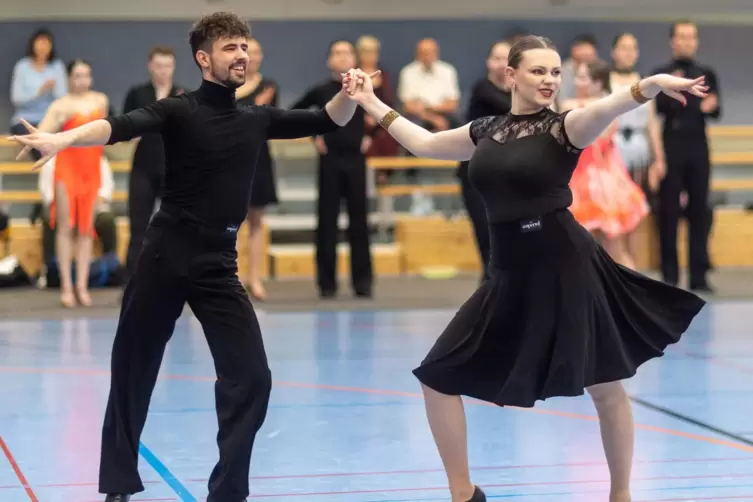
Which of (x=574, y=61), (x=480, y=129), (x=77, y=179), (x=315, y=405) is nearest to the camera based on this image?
(x=480, y=129)

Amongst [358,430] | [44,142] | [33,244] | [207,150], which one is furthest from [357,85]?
[33,244]

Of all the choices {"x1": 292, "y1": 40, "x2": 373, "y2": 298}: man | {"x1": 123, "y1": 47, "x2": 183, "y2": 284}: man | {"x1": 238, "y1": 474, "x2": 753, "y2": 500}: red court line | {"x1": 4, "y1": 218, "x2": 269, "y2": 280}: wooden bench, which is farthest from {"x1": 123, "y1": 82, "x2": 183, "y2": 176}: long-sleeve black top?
{"x1": 238, "y1": 474, "x2": 753, "y2": 500}: red court line

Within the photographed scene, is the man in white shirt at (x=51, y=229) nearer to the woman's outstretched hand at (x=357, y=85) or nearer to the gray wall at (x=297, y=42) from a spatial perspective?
the gray wall at (x=297, y=42)

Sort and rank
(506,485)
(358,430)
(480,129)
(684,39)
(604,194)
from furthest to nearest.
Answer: (684,39) → (604,194) → (358,430) → (506,485) → (480,129)

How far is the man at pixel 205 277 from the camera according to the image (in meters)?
4.48

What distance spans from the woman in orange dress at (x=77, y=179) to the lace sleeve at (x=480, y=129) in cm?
660

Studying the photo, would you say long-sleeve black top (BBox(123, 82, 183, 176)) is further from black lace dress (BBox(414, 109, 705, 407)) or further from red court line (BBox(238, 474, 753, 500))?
black lace dress (BBox(414, 109, 705, 407))

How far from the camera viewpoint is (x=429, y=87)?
14016 millimetres

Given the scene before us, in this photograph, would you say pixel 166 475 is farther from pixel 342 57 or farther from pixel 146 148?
pixel 342 57

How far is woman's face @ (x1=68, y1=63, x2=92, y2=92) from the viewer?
10.6m

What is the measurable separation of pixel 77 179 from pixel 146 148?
2.70 feet

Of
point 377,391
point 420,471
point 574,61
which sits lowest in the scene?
point 377,391

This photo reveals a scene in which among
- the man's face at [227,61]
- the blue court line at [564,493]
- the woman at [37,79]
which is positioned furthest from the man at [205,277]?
the woman at [37,79]

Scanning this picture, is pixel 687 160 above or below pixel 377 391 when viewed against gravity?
above
